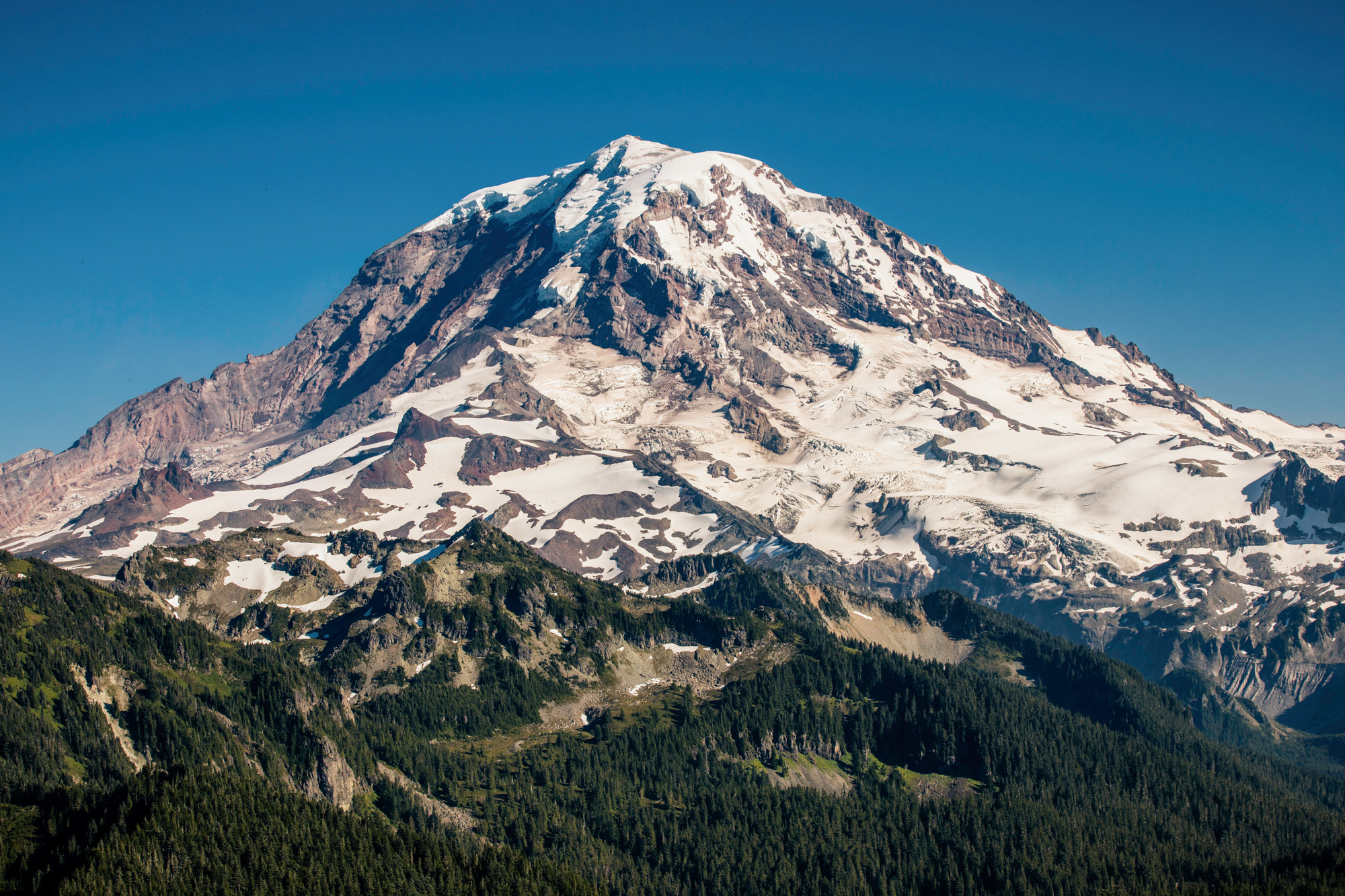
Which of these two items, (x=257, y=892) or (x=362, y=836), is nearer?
(x=257, y=892)

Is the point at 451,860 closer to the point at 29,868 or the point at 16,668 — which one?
the point at 29,868

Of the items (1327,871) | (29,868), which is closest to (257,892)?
(29,868)

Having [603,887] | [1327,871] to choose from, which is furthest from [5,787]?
[1327,871]

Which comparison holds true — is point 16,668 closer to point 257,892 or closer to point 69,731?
point 69,731

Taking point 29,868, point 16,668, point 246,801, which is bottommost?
point 29,868

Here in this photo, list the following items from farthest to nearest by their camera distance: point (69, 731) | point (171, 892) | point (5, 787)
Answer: point (69, 731) → point (5, 787) → point (171, 892)

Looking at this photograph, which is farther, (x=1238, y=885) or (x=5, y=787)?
(x=1238, y=885)

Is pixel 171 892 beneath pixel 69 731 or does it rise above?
beneath

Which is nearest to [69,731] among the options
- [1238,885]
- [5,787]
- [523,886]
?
[5,787]

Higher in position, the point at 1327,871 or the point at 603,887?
the point at 1327,871

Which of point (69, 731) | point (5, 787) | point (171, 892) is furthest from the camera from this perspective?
point (69, 731)
